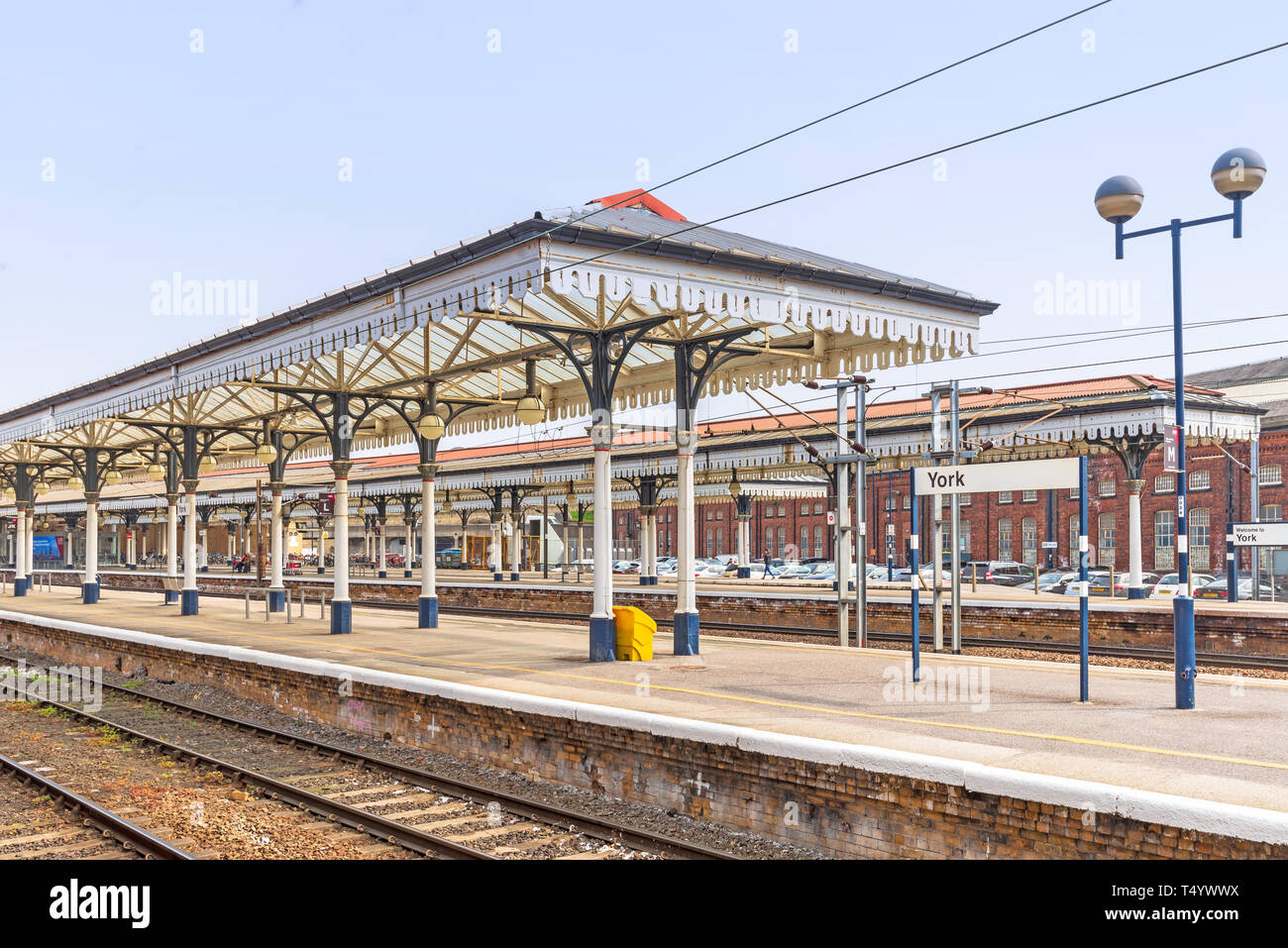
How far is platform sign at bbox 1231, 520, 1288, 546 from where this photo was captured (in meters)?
22.3

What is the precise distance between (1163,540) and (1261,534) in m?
29.3

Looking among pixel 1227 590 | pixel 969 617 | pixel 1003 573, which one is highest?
pixel 1227 590

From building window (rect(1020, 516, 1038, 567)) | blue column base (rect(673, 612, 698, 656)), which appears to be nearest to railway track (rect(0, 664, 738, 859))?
blue column base (rect(673, 612, 698, 656))

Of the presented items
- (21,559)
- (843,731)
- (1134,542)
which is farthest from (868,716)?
(21,559)

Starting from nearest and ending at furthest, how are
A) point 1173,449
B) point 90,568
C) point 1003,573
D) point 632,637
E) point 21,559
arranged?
1. point 1173,449
2. point 632,637
3. point 90,568
4. point 21,559
5. point 1003,573

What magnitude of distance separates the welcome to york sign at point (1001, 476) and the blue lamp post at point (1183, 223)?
110 centimetres

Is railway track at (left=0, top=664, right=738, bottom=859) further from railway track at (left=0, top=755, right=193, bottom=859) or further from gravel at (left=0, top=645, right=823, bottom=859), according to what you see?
railway track at (left=0, top=755, right=193, bottom=859)

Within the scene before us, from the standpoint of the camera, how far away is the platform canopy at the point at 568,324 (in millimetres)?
12602

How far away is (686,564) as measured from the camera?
50.3ft

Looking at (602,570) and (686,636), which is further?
(686,636)

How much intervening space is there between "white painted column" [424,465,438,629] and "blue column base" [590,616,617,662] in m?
6.71

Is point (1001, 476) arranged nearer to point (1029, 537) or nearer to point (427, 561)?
point (427, 561)
